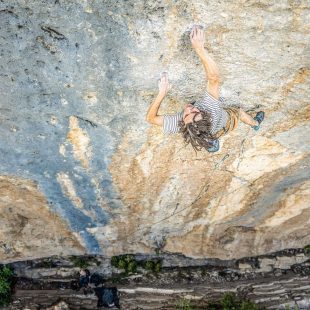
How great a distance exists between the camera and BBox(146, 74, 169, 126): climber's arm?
373 cm

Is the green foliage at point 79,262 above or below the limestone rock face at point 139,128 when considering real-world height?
above

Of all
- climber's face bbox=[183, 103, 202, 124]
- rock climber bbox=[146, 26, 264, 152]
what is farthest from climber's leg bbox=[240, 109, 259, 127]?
climber's face bbox=[183, 103, 202, 124]

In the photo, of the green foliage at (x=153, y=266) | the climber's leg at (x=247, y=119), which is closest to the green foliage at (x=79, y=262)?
the green foliage at (x=153, y=266)

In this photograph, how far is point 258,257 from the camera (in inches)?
294

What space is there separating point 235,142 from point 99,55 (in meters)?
1.97

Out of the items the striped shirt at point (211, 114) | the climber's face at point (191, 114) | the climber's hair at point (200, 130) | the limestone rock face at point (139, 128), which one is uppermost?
the limestone rock face at point (139, 128)

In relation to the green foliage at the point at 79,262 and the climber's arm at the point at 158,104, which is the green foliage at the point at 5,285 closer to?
the green foliage at the point at 79,262

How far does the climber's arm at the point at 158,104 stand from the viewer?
12.2ft

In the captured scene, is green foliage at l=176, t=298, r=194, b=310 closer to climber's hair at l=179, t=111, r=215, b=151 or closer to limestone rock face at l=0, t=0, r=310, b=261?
limestone rock face at l=0, t=0, r=310, b=261

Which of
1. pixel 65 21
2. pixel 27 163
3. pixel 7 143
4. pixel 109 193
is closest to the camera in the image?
pixel 65 21

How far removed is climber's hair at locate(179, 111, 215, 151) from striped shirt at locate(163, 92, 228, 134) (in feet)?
0.22

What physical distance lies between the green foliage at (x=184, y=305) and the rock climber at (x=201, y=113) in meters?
4.13

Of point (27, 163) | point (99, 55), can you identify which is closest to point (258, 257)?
point (27, 163)

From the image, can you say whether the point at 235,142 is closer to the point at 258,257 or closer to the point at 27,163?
the point at 27,163
